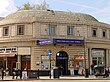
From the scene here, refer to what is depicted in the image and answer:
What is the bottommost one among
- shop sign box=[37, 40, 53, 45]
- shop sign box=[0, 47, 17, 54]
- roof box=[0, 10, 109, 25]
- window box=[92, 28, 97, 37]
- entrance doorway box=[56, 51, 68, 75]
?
entrance doorway box=[56, 51, 68, 75]

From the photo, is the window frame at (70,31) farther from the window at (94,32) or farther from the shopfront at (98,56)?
the shopfront at (98,56)

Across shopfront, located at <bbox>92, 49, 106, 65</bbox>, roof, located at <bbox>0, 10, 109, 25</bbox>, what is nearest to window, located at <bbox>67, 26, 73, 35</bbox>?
roof, located at <bbox>0, 10, 109, 25</bbox>

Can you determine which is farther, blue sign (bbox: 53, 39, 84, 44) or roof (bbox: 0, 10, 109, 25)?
roof (bbox: 0, 10, 109, 25)

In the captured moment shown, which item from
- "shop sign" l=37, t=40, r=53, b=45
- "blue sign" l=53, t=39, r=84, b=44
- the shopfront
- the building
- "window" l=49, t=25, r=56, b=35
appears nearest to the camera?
"shop sign" l=37, t=40, r=53, b=45

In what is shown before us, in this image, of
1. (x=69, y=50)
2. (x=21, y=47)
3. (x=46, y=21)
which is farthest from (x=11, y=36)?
(x=69, y=50)

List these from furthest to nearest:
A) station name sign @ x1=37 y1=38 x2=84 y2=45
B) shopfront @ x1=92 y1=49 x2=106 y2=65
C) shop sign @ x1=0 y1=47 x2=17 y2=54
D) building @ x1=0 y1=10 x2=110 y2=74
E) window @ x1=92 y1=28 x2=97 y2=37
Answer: shopfront @ x1=92 y1=49 x2=106 y2=65 < window @ x1=92 y1=28 x2=97 y2=37 < shop sign @ x1=0 y1=47 x2=17 y2=54 < building @ x1=0 y1=10 x2=110 y2=74 < station name sign @ x1=37 y1=38 x2=84 y2=45

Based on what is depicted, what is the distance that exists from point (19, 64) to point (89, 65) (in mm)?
11889

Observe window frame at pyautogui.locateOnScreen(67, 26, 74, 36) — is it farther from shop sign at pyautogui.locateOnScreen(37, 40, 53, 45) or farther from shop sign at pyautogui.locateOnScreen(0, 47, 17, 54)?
shop sign at pyautogui.locateOnScreen(0, 47, 17, 54)

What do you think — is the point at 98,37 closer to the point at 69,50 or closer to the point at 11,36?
the point at 69,50

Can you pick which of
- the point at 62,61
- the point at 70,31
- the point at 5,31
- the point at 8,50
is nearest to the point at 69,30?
the point at 70,31

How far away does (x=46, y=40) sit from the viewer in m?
50.9

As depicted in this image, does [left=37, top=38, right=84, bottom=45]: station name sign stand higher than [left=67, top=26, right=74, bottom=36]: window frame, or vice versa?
[left=67, top=26, right=74, bottom=36]: window frame

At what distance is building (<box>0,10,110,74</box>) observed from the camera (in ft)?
170

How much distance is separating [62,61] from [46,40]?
513 centimetres
